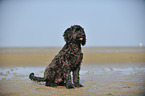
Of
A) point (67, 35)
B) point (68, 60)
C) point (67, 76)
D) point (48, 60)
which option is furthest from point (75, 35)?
point (48, 60)

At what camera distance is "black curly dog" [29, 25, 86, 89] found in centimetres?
822

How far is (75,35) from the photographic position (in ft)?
26.9

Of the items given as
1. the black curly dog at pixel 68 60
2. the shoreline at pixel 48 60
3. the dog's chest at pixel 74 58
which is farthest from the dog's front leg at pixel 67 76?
the shoreline at pixel 48 60

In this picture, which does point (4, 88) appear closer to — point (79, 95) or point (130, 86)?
point (79, 95)

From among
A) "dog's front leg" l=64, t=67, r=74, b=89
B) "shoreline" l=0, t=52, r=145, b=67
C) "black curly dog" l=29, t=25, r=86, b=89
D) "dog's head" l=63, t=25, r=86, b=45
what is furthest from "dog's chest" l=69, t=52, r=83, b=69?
→ "shoreline" l=0, t=52, r=145, b=67

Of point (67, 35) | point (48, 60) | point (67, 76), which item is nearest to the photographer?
point (67, 76)

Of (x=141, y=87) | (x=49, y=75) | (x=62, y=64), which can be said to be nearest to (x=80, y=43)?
(x=62, y=64)

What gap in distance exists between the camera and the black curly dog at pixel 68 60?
8.22 metres

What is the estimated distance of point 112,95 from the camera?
6988mm

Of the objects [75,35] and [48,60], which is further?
[48,60]

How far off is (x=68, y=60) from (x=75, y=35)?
104cm

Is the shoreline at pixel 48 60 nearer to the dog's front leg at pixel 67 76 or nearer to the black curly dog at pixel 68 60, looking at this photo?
the black curly dog at pixel 68 60

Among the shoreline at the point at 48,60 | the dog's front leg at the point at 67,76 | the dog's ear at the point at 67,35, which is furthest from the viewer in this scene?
the shoreline at the point at 48,60

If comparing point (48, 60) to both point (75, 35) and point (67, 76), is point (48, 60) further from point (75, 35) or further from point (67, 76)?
point (75, 35)
